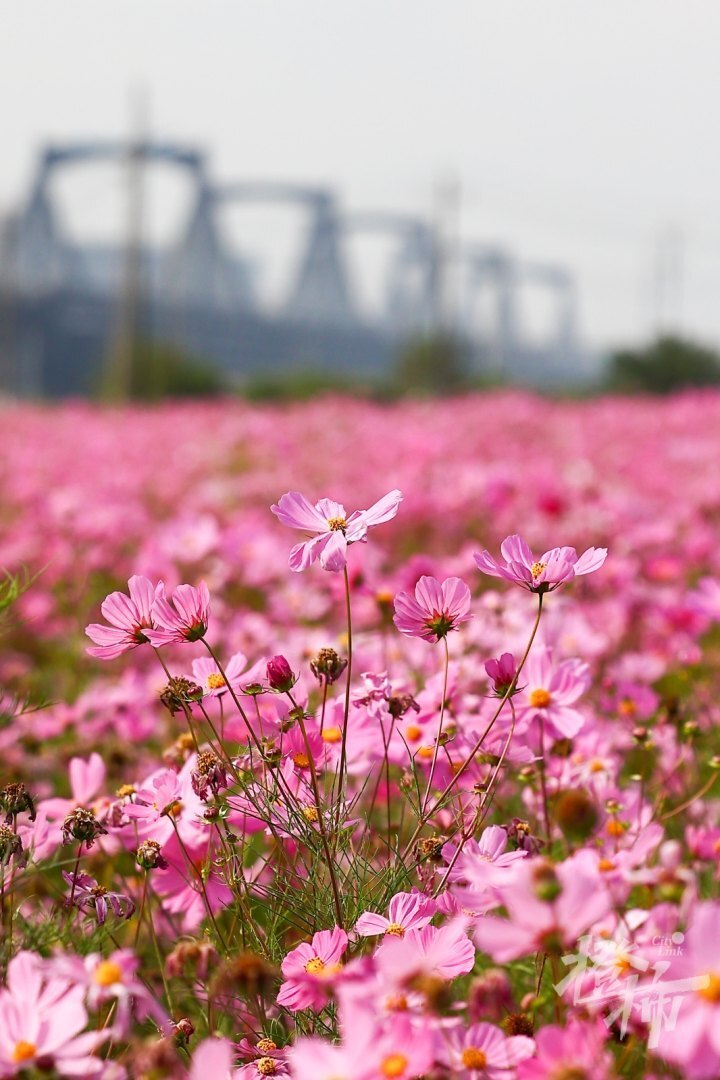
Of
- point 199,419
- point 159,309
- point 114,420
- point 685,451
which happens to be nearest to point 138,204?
point 114,420

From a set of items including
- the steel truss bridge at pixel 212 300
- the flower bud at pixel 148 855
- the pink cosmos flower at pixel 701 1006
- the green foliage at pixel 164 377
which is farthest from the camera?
the steel truss bridge at pixel 212 300

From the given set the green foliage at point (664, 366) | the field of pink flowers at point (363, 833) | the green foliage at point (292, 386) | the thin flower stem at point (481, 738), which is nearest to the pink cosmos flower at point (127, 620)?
the field of pink flowers at point (363, 833)

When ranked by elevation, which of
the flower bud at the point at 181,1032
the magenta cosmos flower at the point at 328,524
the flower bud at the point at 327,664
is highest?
the magenta cosmos flower at the point at 328,524

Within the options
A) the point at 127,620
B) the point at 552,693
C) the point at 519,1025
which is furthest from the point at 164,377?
the point at 519,1025

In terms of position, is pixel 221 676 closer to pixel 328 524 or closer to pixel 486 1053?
pixel 328 524

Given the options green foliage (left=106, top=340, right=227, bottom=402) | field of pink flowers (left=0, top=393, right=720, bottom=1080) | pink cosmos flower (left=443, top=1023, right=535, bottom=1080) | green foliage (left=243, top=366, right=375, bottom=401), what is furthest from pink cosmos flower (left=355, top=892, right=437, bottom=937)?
green foliage (left=106, top=340, right=227, bottom=402)

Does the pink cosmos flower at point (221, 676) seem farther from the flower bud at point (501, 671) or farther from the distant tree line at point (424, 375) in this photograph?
the distant tree line at point (424, 375)

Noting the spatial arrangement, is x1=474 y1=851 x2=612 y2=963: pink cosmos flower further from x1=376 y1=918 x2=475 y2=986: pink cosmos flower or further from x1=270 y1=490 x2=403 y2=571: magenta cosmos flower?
x1=270 y1=490 x2=403 y2=571: magenta cosmos flower
